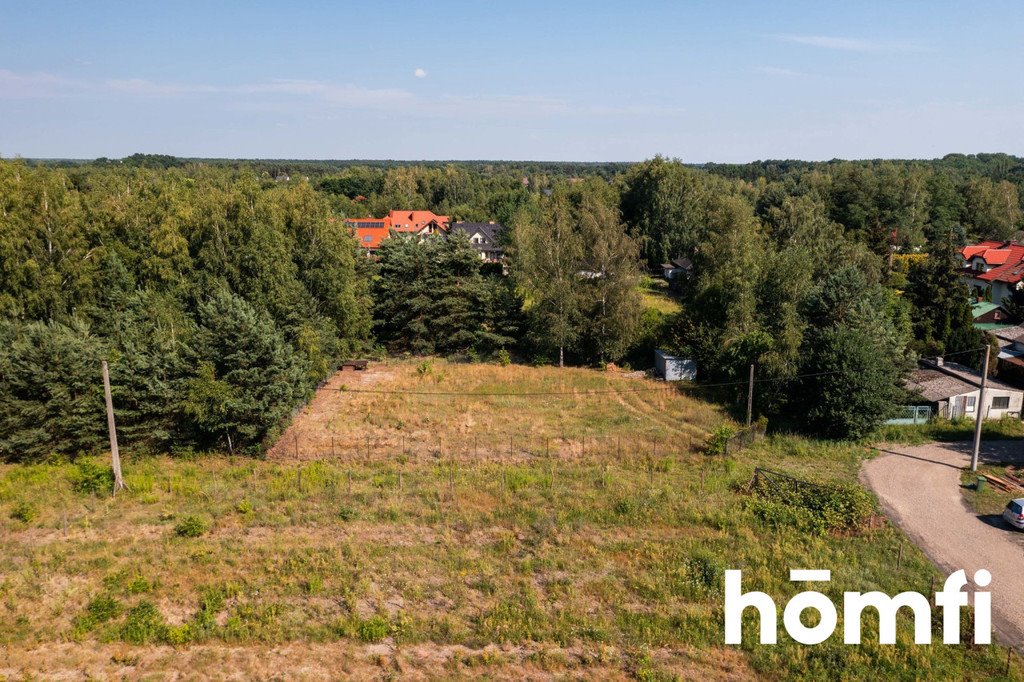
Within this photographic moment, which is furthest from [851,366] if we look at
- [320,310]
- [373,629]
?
[320,310]

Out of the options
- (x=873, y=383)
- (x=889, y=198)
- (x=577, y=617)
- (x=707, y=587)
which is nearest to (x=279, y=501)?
(x=577, y=617)

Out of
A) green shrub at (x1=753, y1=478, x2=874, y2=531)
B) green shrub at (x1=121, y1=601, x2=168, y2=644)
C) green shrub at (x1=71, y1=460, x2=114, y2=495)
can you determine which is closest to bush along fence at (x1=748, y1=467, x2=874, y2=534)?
green shrub at (x1=753, y1=478, x2=874, y2=531)

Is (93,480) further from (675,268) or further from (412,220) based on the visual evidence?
(412,220)

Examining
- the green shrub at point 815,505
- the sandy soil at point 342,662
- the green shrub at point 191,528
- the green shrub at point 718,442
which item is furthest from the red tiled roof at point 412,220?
the sandy soil at point 342,662

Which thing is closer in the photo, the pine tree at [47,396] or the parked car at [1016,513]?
the parked car at [1016,513]

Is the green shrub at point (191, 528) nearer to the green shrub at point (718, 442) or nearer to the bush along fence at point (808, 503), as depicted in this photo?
the bush along fence at point (808, 503)

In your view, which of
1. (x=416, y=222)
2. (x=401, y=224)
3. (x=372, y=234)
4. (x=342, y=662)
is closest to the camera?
(x=342, y=662)

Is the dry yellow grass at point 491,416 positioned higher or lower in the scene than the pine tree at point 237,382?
lower
